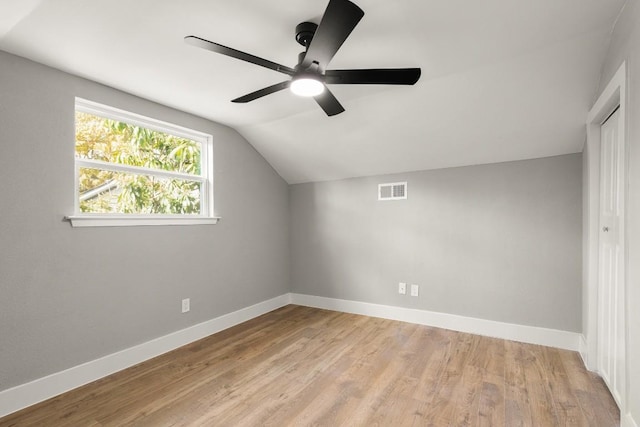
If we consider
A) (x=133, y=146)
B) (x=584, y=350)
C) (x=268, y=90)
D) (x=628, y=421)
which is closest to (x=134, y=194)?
(x=133, y=146)

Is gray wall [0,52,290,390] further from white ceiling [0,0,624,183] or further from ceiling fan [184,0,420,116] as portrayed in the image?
ceiling fan [184,0,420,116]

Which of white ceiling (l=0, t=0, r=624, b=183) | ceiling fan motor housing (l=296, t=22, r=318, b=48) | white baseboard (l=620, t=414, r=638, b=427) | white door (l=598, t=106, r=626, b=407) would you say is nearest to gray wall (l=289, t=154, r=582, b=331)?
white ceiling (l=0, t=0, r=624, b=183)

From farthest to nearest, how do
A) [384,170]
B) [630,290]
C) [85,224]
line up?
[384,170], [85,224], [630,290]

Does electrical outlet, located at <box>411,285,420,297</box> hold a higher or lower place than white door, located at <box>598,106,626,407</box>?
lower

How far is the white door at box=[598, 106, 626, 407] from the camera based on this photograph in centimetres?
186

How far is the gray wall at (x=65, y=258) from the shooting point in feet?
6.75

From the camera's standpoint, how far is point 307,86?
6.25 feet

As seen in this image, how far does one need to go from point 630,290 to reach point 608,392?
1088mm

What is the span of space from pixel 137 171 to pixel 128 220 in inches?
17.6

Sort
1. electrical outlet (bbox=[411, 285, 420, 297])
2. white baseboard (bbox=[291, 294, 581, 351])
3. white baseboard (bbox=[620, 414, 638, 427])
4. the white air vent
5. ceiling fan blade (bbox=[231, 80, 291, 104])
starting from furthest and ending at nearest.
Answer: 1. the white air vent
2. electrical outlet (bbox=[411, 285, 420, 297])
3. white baseboard (bbox=[291, 294, 581, 351])
4. ceiling fan blade (bbox=[231, 80, 291, 104])
5. white baseboard (bbox=[620, 414, 638, 427])

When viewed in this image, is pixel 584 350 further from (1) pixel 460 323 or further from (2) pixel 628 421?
(2) pixel 628 421

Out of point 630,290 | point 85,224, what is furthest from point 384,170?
point 85,224

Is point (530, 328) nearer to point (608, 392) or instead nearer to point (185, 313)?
point (608, 392)

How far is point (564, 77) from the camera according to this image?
2.23 metres
